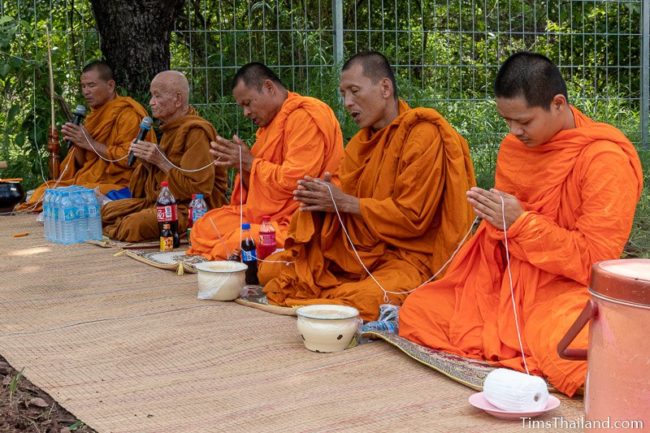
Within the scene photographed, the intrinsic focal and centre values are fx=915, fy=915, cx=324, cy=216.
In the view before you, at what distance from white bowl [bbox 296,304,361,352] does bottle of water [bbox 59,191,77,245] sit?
335 cm

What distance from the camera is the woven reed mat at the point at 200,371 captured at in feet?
10.6

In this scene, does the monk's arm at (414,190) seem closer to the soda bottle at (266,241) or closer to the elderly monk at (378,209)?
the elderly monk at (378,209)

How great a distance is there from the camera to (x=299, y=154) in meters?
5.73

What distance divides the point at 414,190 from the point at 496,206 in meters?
1.00

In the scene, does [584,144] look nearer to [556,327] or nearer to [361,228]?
[556,327]

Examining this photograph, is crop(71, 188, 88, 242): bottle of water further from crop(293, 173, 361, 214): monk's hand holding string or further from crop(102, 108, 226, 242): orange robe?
crop(293, 173, 361, 214): monk's hand holding string

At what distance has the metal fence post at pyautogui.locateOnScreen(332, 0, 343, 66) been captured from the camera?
369 inches

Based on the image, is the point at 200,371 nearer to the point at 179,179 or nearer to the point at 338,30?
the point at 179,179

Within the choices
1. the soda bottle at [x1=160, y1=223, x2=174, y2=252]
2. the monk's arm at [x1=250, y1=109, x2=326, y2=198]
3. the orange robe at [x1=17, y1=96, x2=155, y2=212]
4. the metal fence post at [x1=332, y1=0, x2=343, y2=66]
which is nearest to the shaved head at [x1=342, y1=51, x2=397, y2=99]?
the monk's arm at [x1=250, y1=109, x2=326, y2=198]

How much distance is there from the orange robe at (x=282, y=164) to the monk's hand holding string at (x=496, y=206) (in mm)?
2087

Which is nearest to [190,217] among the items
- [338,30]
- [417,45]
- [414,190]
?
[414,190]

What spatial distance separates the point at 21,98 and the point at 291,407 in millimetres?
6530

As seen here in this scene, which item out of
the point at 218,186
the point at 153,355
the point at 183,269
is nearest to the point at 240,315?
the point at 153,355

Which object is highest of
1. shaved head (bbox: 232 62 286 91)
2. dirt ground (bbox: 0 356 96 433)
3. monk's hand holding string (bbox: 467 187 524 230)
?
shaved head (bbox: 232 62 286 91)
